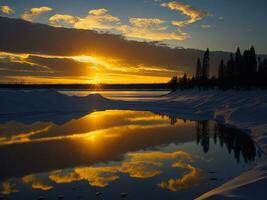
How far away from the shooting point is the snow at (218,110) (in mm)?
10047

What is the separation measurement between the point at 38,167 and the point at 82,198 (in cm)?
474

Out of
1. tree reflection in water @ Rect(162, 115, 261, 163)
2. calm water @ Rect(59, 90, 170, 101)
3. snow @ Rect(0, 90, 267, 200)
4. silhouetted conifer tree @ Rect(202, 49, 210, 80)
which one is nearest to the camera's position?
snow @ Rect(0, 90, 267, 200)

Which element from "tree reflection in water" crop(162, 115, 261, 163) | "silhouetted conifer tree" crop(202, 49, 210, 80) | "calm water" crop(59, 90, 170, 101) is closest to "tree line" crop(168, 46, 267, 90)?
"silhouetted conifer tree" crop(202, 49, 210, 80)

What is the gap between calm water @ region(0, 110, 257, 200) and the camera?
11117mm

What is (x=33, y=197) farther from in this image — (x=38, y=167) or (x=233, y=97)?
(x=233, y=97)

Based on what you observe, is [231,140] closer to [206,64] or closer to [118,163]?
[118,163]

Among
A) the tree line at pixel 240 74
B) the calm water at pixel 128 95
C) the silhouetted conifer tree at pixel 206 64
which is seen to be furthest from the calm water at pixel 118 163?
the silhouetted conifer tree at pixel 206 64

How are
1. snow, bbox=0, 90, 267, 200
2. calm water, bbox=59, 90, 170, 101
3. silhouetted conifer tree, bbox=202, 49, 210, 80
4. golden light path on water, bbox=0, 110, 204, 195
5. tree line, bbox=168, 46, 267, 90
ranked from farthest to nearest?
silhouetted conifer tree, bbox=202, 49, 210, 80 → calm water, bbox=59, 90, 170, 101 → tree line, bbox=168, 46, 267, 90 → golden light path on water, bbox=0, 110, 204, 195 → snow, bbox=0, 90, 267, 200

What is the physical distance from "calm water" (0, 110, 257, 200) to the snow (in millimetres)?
1131

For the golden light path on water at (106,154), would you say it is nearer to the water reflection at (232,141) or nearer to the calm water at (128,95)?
the water reflection at (232,141)

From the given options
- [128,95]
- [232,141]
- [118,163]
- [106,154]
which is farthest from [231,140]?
[128,95]

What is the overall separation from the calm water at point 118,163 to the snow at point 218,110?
1.13m

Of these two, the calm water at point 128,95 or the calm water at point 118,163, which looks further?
the calm water at point 128,95

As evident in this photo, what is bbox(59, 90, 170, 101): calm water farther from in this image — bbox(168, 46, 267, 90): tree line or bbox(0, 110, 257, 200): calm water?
bbox(0, 110, 257, 200): calm water
